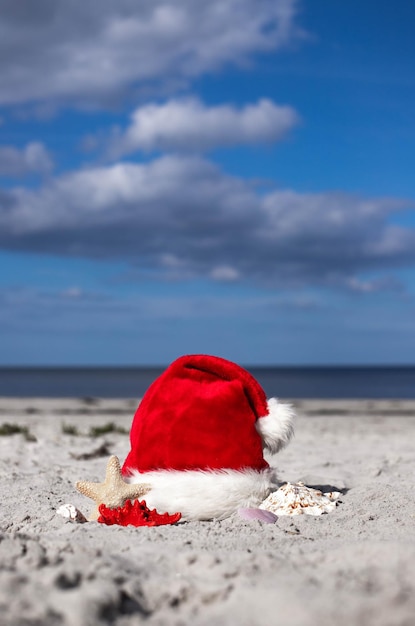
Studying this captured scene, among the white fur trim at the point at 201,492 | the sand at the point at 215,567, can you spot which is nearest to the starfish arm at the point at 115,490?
the white fur trim at the point at 201,492

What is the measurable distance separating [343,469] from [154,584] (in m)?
4.28

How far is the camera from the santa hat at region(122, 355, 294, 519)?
4160 mm

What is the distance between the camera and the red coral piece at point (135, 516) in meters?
3.96

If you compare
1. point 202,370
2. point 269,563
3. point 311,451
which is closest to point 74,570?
point 269,563

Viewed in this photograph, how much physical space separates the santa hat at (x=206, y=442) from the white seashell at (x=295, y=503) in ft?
0.31

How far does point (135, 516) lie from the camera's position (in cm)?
398

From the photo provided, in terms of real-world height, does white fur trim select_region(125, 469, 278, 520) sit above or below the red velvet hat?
below

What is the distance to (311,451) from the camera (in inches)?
323

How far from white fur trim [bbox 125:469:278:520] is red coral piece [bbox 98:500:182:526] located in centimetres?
9

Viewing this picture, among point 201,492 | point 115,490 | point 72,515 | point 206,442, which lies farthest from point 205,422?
point 72,515

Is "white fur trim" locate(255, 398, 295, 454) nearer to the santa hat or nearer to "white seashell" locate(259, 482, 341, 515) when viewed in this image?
the santa hat

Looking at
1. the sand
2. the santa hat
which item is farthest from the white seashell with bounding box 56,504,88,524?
the santa hat

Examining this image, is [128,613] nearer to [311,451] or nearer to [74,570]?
[74,570]

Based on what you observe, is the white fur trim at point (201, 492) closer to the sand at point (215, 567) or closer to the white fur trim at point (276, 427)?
the sand at point (215, 567)
